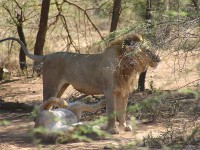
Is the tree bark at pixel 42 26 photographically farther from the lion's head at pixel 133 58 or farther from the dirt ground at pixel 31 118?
the lion's head at pixel 133 58

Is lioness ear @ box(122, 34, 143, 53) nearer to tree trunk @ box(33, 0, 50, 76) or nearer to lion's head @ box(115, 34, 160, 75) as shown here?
lion's head @ box(115, 34, 160, 75)

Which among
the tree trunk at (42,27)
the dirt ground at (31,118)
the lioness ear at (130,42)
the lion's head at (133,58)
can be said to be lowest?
the dirt ground at (31,118)

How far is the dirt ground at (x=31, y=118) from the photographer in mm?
7334

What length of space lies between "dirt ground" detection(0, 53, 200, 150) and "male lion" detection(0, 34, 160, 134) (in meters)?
0.39

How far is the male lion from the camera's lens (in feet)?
29.5

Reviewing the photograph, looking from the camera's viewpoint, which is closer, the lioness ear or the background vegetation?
the background vegetation

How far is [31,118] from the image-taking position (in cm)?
1077

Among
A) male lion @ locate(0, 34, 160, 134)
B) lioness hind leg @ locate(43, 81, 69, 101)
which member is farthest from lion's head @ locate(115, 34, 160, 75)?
lioness hind leg @ locate(43, 81, 69, 101)

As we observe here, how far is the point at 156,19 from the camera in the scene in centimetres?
739

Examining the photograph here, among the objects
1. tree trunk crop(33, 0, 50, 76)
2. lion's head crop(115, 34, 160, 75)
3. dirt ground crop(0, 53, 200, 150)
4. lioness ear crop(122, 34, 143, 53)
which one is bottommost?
dirt ground crop(0, 53, 200, 150)

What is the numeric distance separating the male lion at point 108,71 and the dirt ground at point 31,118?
395mm

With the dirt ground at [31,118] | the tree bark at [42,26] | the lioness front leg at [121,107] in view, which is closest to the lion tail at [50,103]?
the dirt ground at [31,118]

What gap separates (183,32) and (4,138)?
3.52 metres

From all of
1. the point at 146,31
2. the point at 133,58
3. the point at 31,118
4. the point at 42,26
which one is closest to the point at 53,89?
the point at 31,118
